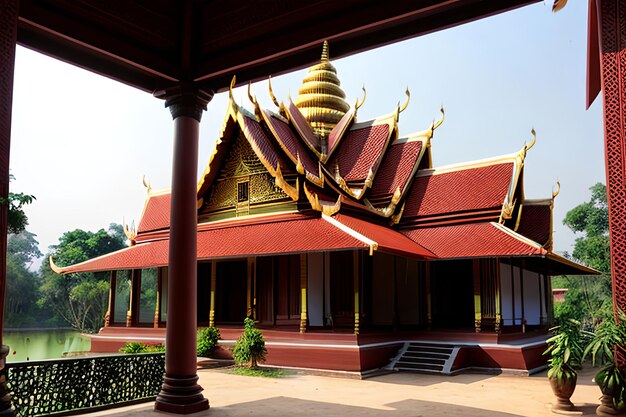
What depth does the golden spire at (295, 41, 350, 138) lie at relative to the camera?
62.5 feet

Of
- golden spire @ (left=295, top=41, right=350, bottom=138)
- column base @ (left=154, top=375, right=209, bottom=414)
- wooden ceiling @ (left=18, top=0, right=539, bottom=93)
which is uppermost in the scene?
golden spire @ (left=295, top=41, right=350, bottom=138)

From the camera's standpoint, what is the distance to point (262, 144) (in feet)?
43.5

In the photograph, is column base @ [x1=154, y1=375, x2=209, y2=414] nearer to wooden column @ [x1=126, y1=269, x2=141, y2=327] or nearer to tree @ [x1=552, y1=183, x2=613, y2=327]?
wooden column @ [x1=126, y1=269, x2=141, y2=327]

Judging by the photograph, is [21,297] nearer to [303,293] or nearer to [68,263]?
[68,263]

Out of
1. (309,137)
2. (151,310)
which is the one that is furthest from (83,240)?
(309,137)

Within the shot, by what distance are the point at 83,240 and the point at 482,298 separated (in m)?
34.7

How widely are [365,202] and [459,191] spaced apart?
228 cm

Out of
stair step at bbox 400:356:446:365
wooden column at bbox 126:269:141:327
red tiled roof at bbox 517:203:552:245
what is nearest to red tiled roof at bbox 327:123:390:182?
red tiled roof at bbox 517:203:552:245

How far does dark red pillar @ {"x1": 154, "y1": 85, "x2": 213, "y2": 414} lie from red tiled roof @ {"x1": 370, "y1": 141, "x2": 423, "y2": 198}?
884 centimetres

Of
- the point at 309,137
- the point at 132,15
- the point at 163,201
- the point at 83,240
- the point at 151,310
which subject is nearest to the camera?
the point at 132,15

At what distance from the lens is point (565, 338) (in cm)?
641

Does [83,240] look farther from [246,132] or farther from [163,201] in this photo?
[246,132]

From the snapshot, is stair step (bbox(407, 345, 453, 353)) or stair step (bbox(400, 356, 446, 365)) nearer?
stair step (bbox(400, 356, 446, 365))

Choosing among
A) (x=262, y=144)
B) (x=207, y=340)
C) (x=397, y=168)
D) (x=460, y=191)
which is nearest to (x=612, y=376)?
(x=207, y=340)
